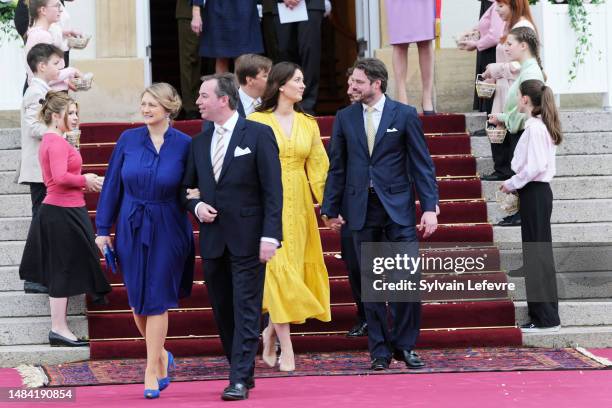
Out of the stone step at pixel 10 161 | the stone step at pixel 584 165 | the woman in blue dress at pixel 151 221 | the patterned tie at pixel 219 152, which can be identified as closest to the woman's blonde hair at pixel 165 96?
the woman in blue dress at pixel 151 221

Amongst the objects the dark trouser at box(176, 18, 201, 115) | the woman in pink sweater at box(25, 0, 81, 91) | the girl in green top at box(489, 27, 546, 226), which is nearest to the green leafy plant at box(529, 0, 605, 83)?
the girl in green top at box(489, 27, 546, 226)

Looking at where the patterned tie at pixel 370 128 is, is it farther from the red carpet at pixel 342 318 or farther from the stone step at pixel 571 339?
the stone step at pixel 571 339

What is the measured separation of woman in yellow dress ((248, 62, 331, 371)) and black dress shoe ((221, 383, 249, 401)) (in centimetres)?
117

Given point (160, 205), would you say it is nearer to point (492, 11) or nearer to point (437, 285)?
point (437, 285)

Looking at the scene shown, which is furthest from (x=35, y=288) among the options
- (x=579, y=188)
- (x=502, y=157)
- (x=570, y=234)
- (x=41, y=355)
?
(x=579, y=188)

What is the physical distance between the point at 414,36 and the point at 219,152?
4.58 metres

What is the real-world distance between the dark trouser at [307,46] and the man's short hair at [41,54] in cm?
273

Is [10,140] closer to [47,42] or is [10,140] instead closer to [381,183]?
[47,42]

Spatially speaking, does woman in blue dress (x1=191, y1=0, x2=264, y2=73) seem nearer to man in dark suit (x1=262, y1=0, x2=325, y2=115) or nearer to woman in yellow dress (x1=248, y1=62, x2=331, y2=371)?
man in dark suit (x1=262, y1=0, x2=325, y2=115)

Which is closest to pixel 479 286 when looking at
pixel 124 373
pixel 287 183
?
pixel 287 183

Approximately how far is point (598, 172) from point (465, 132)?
Result: 1.19m

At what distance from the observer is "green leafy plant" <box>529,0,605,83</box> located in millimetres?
12633

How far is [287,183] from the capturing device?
935 cm

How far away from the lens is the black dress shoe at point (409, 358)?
901 cm
